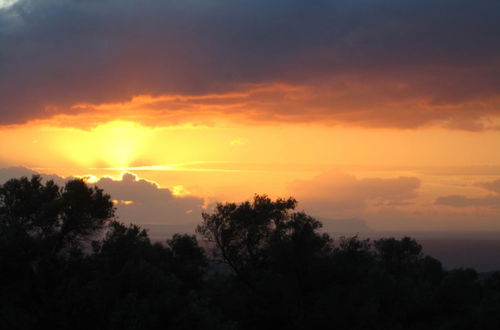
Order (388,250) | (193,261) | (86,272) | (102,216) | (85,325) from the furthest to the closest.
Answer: (388,250)
(193,261)
(102,216)
(86,272)
(85,325)

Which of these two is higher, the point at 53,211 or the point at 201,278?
the point at 53,211

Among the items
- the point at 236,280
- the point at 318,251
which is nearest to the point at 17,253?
the point at 236,280

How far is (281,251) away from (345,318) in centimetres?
662

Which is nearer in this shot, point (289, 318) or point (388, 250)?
point (289, 318)

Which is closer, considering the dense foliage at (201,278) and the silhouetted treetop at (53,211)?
the dense foliage at (201,278)

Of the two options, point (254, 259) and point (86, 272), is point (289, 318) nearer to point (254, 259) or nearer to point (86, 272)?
point (254, 259)

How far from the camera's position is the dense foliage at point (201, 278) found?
3441cm

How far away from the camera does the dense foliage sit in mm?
34406

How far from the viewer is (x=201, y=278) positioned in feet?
188

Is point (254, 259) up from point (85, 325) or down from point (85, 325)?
up

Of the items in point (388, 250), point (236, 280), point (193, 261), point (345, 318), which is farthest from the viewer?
point (388, 250)

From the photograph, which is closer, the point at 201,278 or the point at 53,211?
the point at 53,211

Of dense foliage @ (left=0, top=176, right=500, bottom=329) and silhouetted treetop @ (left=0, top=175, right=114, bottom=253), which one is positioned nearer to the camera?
dense foliage @ (left=0, top=176, right=500, bottom=329)

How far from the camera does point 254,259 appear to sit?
47.6 meters
